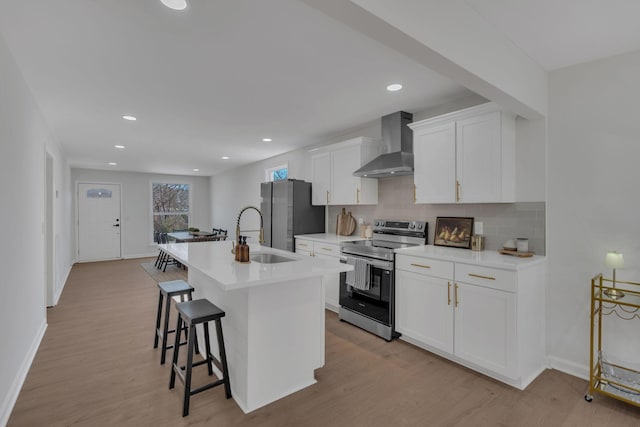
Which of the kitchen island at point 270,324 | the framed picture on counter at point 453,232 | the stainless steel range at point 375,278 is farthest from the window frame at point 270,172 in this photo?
Result: the kitchen island at point 270,324

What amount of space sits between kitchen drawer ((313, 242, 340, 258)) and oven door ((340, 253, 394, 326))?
9.6 inches

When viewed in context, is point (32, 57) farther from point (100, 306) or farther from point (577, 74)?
point (577, 74)

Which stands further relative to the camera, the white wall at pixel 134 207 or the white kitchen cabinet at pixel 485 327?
the white wall at pixel 134 207

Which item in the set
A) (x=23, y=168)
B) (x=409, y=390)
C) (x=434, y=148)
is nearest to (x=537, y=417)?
(x=409, y=390)

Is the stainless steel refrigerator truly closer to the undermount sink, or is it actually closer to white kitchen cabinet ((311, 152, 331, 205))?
white kitchen cabinet ((311, 152, 331, 205))

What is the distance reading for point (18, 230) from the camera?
2471 mm

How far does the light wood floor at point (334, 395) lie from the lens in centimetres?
203

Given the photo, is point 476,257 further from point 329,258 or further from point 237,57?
point 237,57

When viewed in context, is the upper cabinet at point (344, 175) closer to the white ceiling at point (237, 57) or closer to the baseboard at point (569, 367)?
the white ceiling at point (237, 57)

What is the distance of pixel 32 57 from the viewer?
7.70ft

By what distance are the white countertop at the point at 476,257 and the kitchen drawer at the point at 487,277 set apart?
1.9 inches

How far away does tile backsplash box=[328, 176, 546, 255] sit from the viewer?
2773mm

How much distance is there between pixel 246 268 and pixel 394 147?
2.32 m

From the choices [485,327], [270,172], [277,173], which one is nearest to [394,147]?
[485,327]
